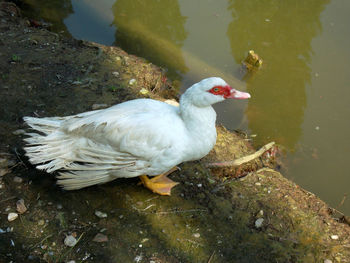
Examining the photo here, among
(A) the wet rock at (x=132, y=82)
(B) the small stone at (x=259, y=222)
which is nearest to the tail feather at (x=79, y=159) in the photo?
(B) the small stone at (x=259, y=222)

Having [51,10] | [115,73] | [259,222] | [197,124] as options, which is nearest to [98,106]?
[115,73]

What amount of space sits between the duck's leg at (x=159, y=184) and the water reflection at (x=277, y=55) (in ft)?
5.88

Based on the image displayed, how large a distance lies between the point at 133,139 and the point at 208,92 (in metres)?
0.74

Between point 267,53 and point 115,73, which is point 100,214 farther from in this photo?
point 267,53

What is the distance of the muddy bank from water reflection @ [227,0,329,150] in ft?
2.88

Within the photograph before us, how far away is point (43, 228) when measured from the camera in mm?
2713

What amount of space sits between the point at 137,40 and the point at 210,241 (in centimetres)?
435

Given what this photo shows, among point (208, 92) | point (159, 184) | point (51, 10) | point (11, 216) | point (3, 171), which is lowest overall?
point (11, 216)

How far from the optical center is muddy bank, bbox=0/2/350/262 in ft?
8.77

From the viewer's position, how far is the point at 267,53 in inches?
230

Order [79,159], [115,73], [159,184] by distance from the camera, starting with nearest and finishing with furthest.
A: [79,159] → [159,184] → [115,73]

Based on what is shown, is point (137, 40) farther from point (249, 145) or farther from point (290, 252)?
point (290, 252)

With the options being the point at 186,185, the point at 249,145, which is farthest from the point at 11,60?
the point at 249,145

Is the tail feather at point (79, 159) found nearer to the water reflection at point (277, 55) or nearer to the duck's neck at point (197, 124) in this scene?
the duck's neck at point (197, 124)
